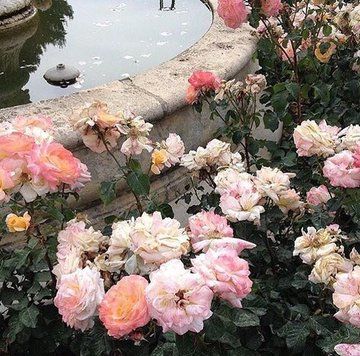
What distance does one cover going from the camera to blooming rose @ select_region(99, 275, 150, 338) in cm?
120

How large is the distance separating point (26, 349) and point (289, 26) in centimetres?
170

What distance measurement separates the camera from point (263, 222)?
1865 millimetres

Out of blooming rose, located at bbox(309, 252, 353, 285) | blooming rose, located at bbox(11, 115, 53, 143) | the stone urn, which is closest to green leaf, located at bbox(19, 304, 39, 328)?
blooming rose, located at bbox(11, 115, 53, 143)

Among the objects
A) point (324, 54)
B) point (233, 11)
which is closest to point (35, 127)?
point (233, 11)

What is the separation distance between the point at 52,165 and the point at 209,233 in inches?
14.4

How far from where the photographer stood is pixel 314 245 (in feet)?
4.95

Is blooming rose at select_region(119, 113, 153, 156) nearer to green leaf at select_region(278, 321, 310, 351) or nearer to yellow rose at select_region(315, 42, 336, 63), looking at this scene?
green leaf at select_region(278, 321, 310, 351)

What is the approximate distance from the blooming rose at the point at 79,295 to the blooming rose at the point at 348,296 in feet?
1.48

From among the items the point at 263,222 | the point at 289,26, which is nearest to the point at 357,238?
the point at 263,222

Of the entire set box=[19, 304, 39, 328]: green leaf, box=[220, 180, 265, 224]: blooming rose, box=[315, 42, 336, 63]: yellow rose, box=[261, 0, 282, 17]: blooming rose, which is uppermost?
box=[261, 0, 282, 17]: blooming rose

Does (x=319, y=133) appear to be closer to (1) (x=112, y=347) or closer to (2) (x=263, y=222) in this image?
(2) (x=263, y=222)

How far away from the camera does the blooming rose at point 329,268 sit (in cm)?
143

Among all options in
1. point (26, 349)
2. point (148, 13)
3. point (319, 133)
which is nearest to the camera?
point (319, 133)

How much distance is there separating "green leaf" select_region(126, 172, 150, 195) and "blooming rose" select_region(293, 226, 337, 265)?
0.45m
